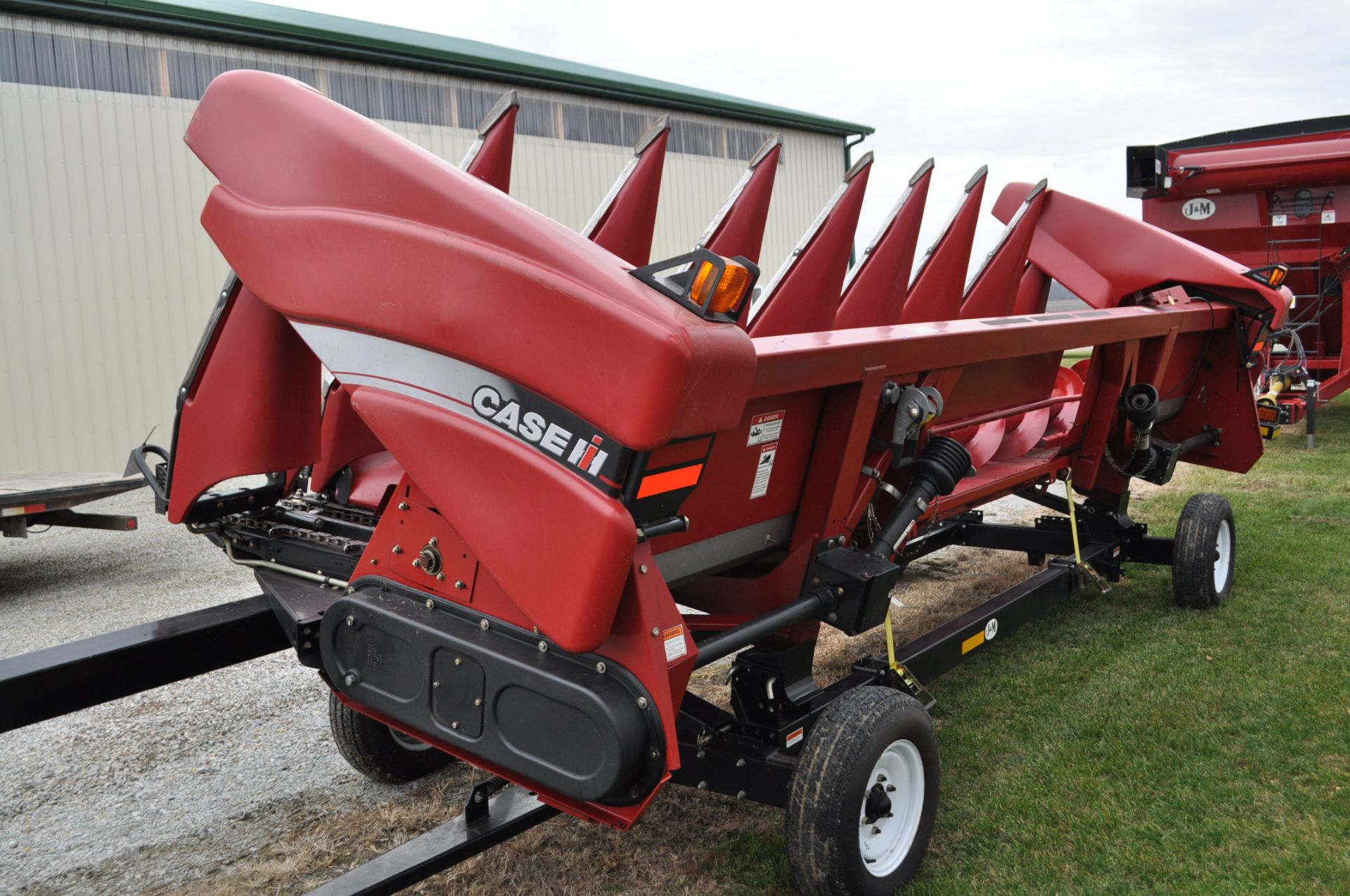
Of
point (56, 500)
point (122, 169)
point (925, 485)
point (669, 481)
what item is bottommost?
point (56, 500)

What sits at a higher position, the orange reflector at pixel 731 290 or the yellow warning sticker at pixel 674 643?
the orange reflector at pixel 731 290

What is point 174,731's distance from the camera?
3855 millimetres

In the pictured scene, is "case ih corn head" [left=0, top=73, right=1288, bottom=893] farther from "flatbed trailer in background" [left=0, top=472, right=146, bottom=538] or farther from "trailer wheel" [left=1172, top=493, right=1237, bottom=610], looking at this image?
"flatbed trailer in background" [left=0, top=472, right=146, bottom=538]

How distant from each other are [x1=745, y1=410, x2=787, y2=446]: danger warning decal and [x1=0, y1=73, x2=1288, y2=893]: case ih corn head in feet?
0.07

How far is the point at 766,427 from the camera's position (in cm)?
252

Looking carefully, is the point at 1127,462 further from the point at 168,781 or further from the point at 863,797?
the point at 168,781

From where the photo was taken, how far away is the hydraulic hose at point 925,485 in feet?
9.40

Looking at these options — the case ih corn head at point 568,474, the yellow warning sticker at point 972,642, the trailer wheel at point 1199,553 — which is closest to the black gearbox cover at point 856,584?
the case ih corn head at point 568,474

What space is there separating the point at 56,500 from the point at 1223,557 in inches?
254

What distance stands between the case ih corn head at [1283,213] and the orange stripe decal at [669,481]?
7798 mm

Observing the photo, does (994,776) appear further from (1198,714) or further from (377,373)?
(377,373)

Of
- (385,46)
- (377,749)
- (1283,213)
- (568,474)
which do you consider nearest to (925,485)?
(568,474)

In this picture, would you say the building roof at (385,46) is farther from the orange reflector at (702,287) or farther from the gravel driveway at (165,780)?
the orange reflector at (702,287)

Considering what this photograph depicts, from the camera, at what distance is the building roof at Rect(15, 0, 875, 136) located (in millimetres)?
9438
